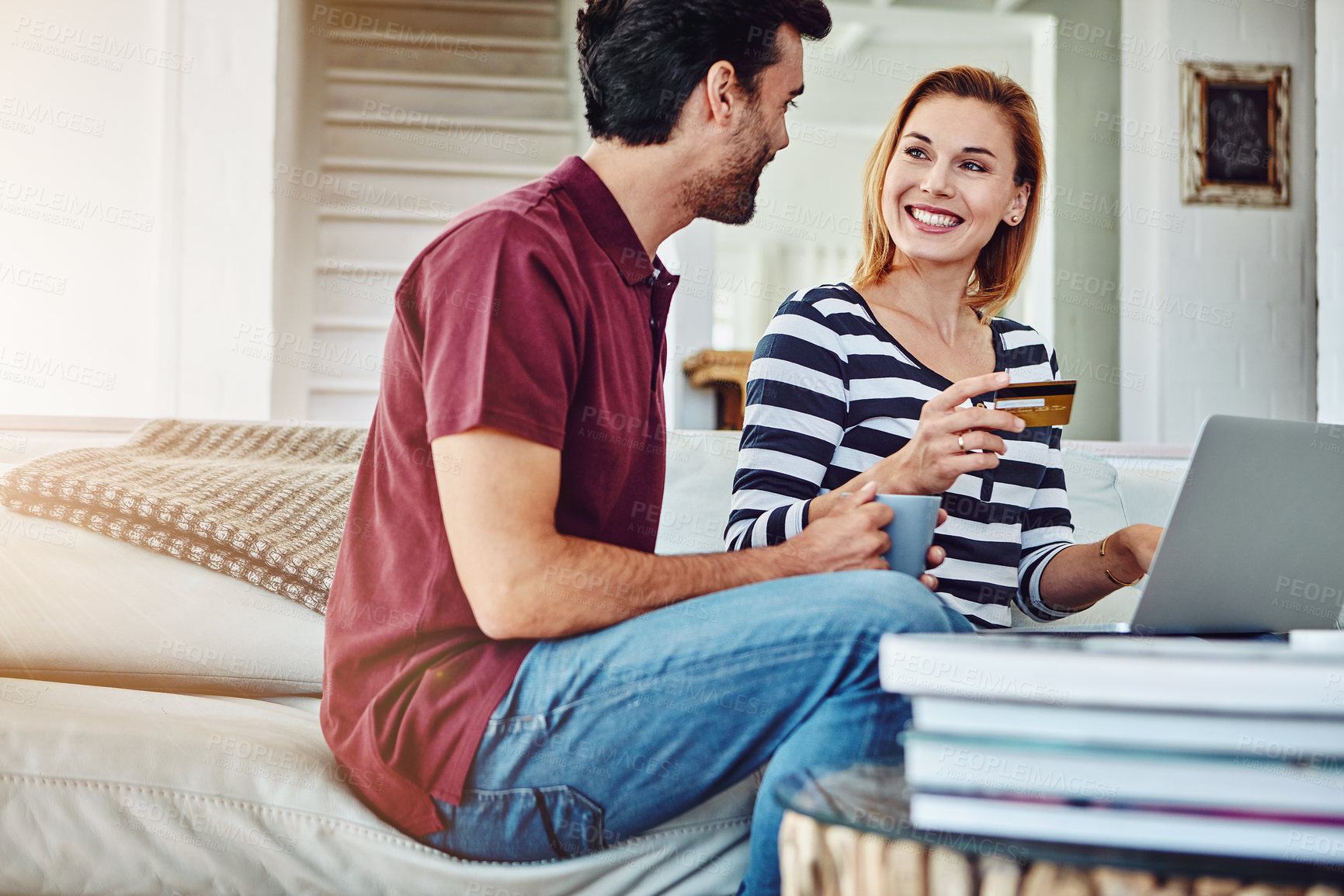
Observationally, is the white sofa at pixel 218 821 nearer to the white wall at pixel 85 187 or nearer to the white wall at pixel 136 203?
the white wall at pixel 136 203

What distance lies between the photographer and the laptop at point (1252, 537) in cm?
83

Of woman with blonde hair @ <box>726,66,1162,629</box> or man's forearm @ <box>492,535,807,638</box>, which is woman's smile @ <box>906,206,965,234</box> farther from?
man's forearm @ <box>492,535,807,638</box>

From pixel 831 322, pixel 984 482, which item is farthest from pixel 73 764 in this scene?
pixel 984 482

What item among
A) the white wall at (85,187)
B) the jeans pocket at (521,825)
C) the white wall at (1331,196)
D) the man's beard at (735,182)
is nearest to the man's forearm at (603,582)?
the jeans pocket at (521,825)

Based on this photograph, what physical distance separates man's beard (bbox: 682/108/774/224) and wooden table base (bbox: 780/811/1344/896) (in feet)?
2.37

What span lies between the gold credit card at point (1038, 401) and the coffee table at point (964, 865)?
1.68 ft

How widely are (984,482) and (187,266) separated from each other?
9.95 feet

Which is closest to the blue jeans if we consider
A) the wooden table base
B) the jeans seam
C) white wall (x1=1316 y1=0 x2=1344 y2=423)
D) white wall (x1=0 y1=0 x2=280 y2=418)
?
the jeans seam

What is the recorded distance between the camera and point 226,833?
1065 millimetres

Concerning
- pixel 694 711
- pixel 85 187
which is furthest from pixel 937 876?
pixel 85 187

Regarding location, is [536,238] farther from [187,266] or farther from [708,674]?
[187,266]

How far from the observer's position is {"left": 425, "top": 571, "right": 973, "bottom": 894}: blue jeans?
0.85 m

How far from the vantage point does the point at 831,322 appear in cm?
146

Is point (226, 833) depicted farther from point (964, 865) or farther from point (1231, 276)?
point (1231, 276)
